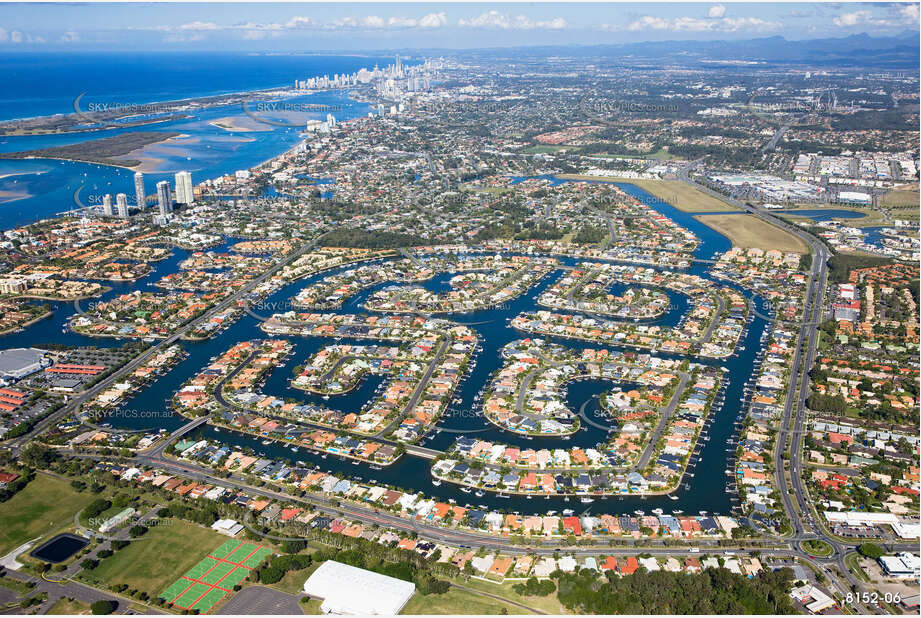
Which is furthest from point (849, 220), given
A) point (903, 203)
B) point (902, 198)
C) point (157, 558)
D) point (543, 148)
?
point (157, 558)

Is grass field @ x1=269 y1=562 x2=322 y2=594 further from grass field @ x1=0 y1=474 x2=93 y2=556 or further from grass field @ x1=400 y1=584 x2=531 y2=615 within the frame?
grass field @ x1=0 y1=474 x2=93 y2=556

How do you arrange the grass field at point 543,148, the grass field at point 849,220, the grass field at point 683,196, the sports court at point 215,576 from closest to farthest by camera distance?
the sports court at point 215,576 < the grass field at point 849,220 < the grass field at point 683,196 < the grass field at point 543,148

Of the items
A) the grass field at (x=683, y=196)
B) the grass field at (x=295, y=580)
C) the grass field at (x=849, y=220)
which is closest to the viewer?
the grass field at (x=295, y=580)

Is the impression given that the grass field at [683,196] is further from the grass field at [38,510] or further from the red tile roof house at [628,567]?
the grass field at [38,510]

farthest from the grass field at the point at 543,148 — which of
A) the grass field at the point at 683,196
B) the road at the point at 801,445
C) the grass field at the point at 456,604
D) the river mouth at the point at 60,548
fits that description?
the grass field at the point at 456,604

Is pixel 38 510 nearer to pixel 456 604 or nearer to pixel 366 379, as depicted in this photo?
pixel 366 379

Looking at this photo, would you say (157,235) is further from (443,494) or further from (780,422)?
(780,422)

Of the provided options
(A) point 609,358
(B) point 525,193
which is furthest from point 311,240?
(A) point 609,358
